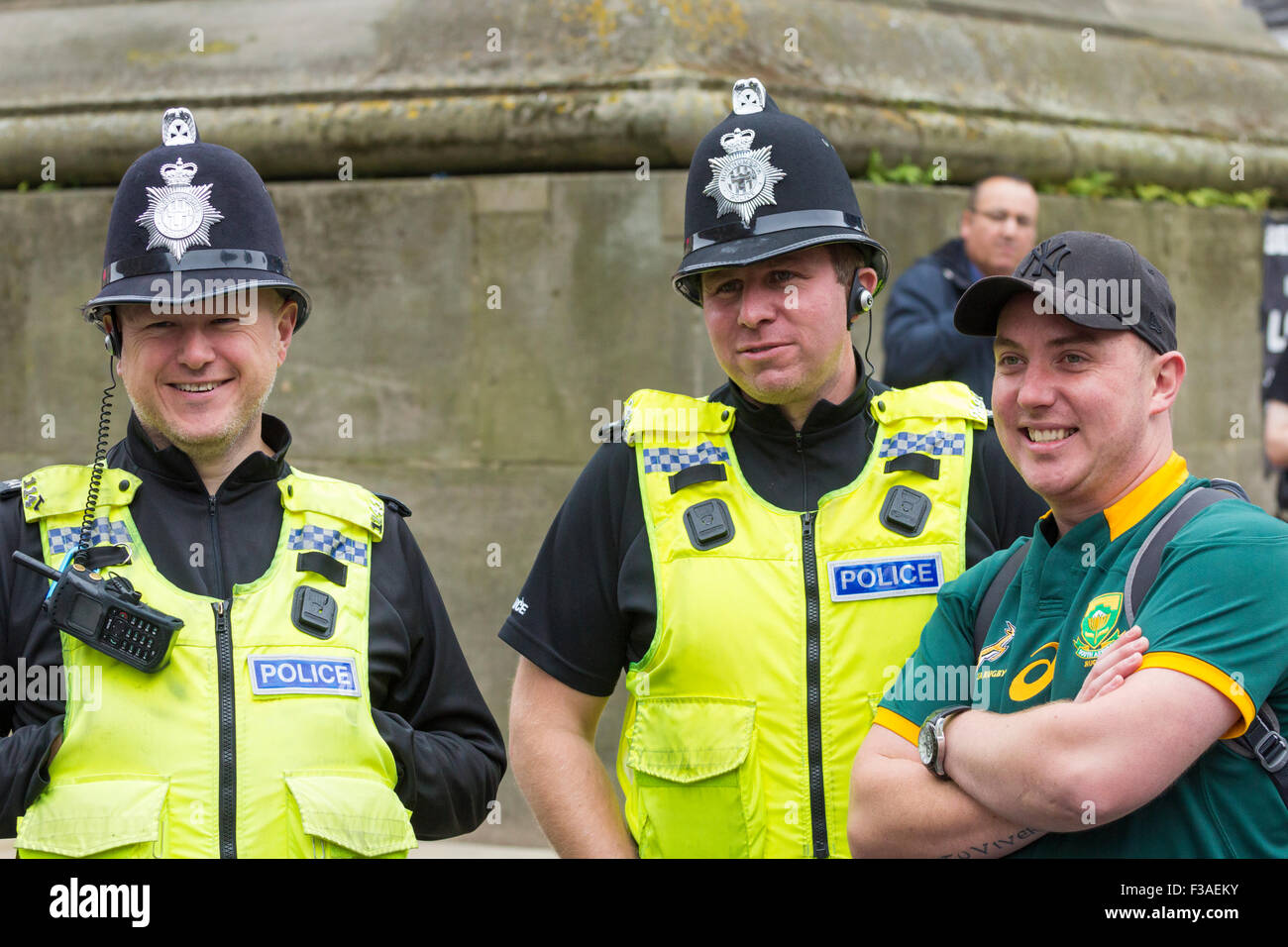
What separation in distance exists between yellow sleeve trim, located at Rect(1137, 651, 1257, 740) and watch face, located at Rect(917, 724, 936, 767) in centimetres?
39

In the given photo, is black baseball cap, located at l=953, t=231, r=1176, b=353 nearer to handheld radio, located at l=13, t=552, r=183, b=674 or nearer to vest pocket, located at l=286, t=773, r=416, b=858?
vest pocket, located at l=286, t=773, r=416, b=858

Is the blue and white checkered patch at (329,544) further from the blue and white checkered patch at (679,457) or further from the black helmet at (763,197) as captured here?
the black helmet at (763,197)

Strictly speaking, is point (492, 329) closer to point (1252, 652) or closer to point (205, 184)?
point (205, 184)

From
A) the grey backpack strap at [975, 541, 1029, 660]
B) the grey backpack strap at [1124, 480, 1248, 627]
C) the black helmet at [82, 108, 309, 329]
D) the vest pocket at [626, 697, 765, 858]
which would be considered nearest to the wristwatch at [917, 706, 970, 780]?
the grey backpack strap at [975, 541, 1029, 660]

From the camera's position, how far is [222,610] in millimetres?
2730

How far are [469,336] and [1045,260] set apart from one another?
371 cm

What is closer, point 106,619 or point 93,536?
point 106,619

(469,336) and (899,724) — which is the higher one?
(469,336)

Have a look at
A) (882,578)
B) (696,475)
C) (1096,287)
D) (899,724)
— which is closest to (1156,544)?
(1096,287)

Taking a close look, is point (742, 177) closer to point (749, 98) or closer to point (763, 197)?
point (763, 197)

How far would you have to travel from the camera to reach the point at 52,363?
6504mm
